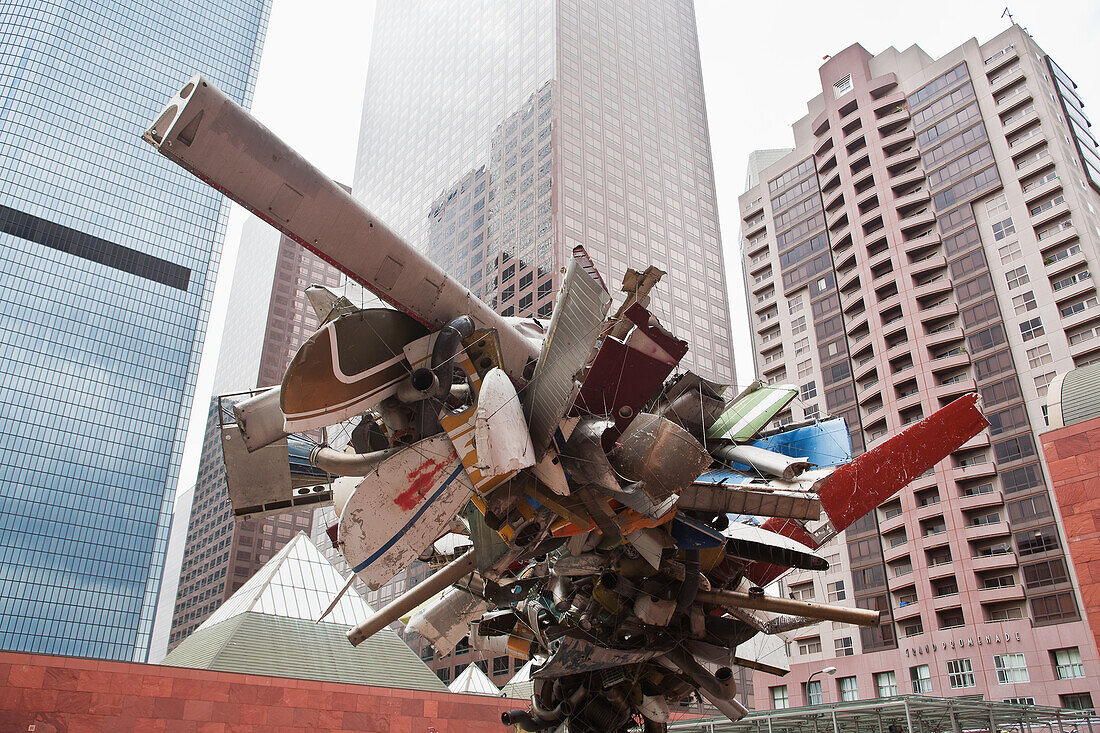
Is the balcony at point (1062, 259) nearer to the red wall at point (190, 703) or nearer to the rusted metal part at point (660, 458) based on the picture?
the red wall at point (190, 703)

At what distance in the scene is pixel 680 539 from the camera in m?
15.9

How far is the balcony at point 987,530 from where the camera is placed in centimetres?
5559

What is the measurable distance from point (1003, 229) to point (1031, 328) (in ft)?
31.1

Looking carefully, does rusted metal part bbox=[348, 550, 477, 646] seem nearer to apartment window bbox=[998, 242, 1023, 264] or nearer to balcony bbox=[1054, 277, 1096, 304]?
balcony bbox=[1054, 277, 1096, 304]

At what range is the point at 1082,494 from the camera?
2720 cm

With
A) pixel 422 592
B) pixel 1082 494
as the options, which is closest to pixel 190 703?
pixel 422 592

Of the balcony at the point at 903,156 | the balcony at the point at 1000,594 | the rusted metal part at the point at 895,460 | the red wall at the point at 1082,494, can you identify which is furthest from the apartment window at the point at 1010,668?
the rusted metal part at the point at 895,460

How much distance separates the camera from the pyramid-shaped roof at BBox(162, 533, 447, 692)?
100 feet

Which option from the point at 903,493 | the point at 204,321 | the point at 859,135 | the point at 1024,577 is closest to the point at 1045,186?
the point at 859,135

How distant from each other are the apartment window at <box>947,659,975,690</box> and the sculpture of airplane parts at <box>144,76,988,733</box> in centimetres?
4355

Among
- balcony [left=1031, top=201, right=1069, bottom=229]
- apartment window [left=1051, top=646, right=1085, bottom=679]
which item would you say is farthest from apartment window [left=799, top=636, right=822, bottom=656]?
balcony [left=1031, top=201, right=1069, bottom=229]

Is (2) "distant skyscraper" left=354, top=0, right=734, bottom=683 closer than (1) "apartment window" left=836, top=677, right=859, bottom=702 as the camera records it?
No

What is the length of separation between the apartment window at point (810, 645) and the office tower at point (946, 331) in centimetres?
21

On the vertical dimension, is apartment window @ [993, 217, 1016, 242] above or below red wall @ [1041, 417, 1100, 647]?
above
